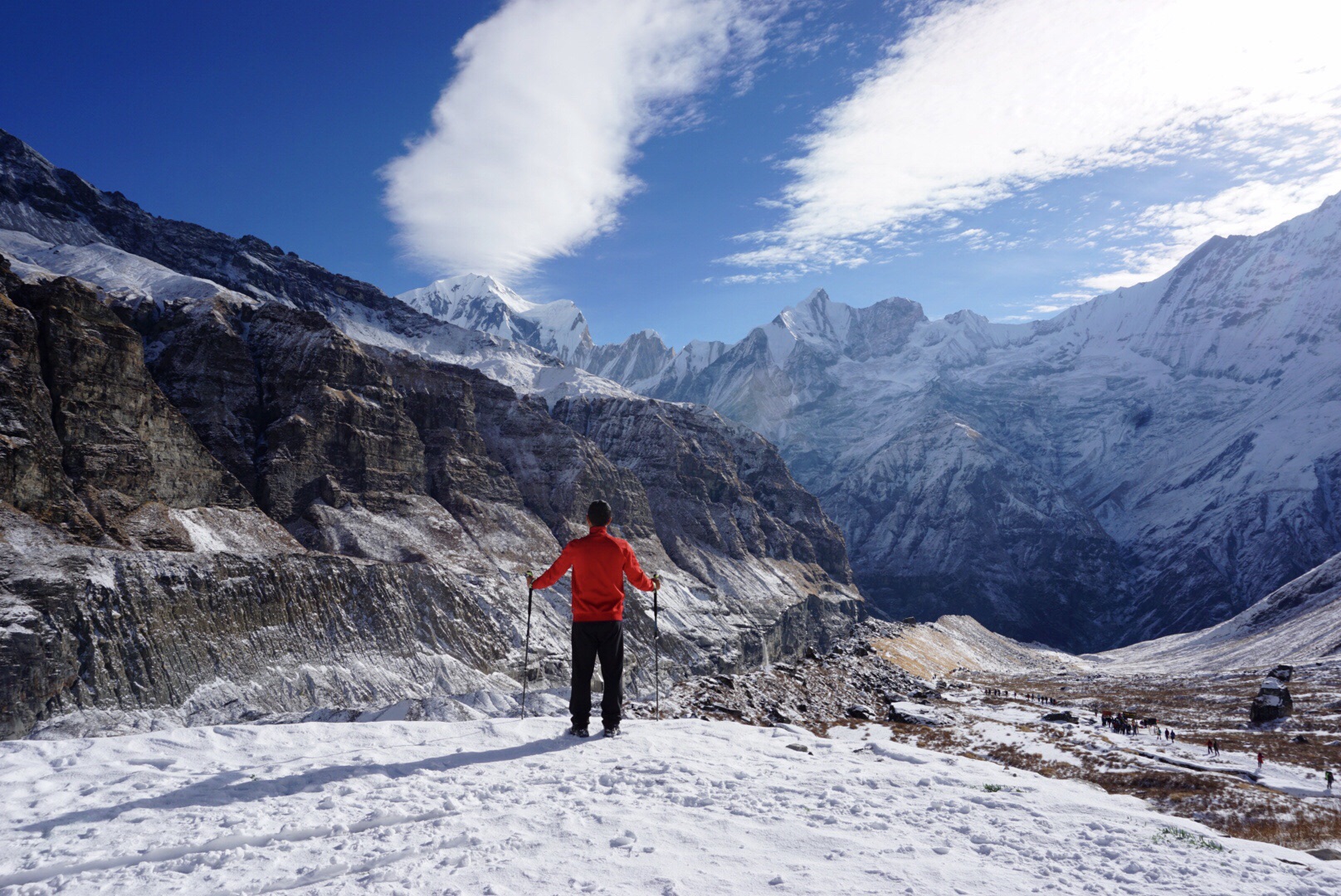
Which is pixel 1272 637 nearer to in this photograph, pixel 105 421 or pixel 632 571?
pixel 632 571

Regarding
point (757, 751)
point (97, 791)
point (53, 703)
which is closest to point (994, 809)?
point (757, 751)

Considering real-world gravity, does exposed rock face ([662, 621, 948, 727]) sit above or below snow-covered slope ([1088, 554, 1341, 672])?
above

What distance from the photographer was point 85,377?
62.9 metres

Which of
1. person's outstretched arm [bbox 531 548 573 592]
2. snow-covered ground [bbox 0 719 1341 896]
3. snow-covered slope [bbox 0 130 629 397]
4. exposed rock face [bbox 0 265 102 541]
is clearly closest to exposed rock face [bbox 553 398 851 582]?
snow-covered slope [bbox 0 130 629 397]

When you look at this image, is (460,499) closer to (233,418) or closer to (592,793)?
(233,418)

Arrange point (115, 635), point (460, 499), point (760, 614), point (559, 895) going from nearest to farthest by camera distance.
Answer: point (559, 895)
point (115, 635)
point (460, 499)
point (760, 614)

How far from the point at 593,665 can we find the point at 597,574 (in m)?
1.49

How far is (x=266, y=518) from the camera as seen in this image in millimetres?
75438

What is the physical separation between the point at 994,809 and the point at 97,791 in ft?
33.6

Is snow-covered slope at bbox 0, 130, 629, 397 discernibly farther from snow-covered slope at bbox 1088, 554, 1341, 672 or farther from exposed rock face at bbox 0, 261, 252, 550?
snow-covered slope at bbox 1088, 554, 1341, 672

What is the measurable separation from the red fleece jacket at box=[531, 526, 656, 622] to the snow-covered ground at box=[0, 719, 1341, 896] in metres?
2.02

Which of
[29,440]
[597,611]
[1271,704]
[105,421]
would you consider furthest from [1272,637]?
[29,440]

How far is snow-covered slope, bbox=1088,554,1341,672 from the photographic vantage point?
102125mm

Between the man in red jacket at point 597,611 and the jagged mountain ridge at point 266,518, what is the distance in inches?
1134
